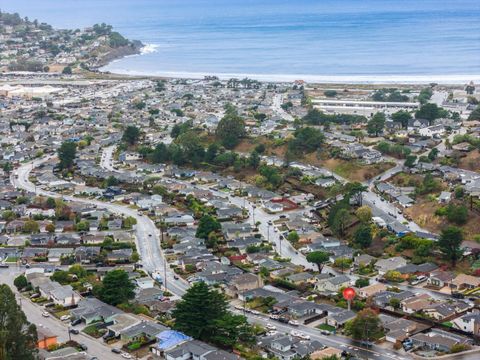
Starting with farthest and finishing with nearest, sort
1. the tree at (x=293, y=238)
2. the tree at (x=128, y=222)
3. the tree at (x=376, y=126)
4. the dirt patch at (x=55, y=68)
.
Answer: the dirt patch at (x=55, y=68), the tree at (x=376, y=126), the tree at (x=128, y=222), the tree at (x=293, y=238)

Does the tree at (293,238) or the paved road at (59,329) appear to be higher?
the tree at (293,238)

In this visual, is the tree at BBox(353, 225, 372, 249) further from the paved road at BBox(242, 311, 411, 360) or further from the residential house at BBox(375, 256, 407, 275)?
the paved road at BBox(242, 311, 411, 360)

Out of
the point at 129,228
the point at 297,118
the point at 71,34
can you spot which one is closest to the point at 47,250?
the point at 129,228

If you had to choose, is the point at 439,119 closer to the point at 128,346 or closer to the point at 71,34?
the point at 128,346

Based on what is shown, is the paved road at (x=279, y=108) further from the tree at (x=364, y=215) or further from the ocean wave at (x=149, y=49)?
the ocean wave at (x=149, y=49)

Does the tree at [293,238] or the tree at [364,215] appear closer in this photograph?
the tree at [293,238]

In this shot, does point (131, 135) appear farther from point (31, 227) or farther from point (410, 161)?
point (410, 161)

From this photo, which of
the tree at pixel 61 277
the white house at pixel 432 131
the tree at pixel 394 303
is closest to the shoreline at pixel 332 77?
the white house at pixel 432 131

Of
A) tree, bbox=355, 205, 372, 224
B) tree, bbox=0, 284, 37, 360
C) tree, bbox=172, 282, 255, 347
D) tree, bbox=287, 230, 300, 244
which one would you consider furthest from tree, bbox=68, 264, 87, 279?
tree, bbox=355, 205, 372, 224
